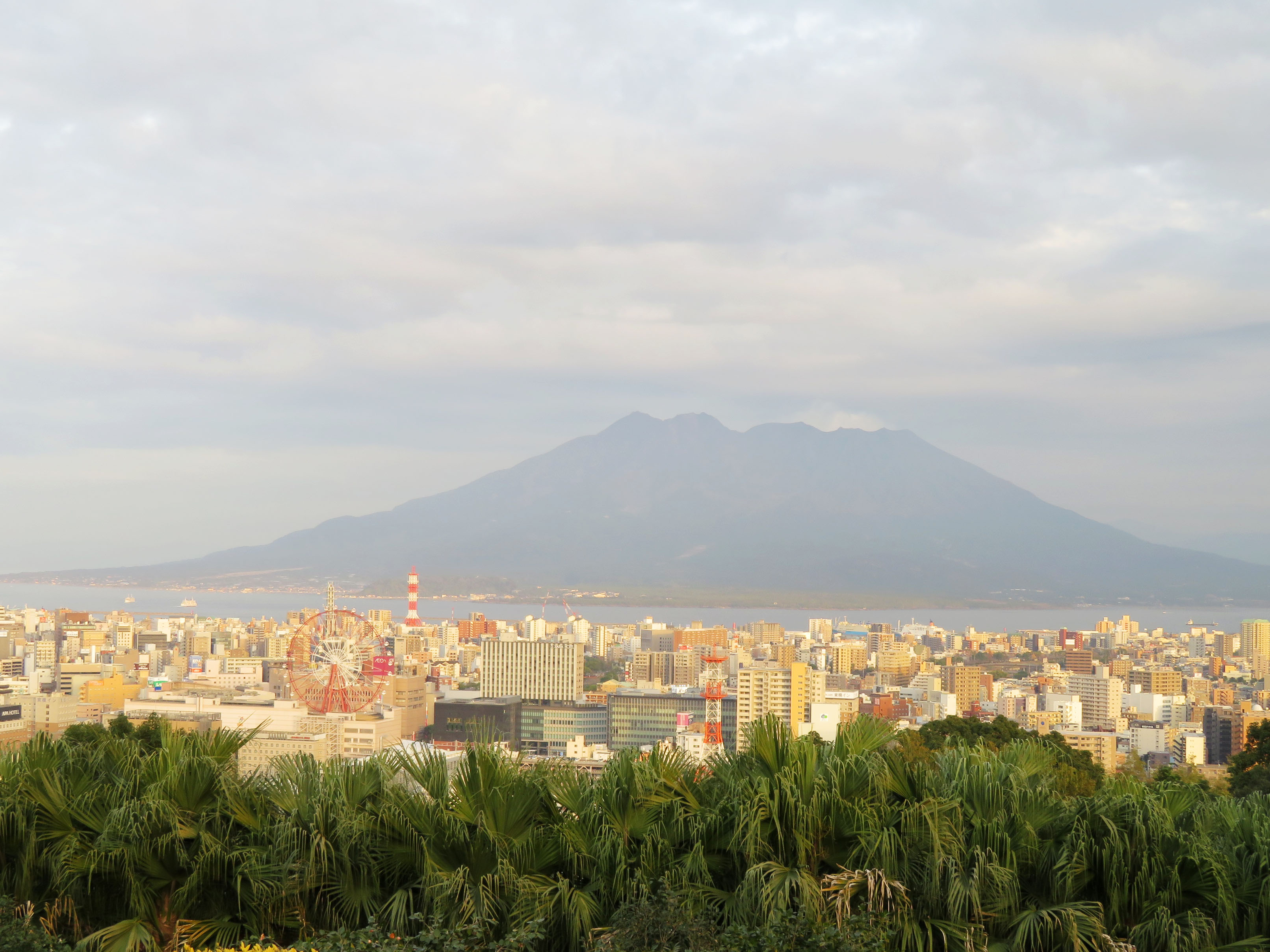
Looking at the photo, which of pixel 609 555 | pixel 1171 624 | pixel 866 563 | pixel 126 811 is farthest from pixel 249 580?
pixel 126 811

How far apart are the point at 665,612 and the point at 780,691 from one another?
66558 millimetres

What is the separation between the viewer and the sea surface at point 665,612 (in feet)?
314

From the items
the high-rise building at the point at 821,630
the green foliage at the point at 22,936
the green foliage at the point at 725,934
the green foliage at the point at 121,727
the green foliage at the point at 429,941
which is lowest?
the high-rise building at the point at 821,630

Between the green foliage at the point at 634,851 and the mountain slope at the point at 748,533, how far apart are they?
344 feet

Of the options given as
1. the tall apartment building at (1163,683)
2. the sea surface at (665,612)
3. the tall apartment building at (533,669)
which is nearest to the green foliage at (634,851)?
the tall apartment building at (533,669)

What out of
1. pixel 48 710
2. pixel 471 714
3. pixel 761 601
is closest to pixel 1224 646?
pixel 761 601

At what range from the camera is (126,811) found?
144 inches

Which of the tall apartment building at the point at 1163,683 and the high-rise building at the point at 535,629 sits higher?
the high-rise building at the point at 535,629

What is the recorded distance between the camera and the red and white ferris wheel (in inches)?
1139

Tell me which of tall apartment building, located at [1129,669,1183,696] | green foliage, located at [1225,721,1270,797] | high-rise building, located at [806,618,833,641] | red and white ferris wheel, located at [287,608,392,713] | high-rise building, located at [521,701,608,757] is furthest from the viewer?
high-rise building, located at [806,618,833,641]

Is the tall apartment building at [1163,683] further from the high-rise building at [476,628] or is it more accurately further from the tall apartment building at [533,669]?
the high-rise building at [476,628]

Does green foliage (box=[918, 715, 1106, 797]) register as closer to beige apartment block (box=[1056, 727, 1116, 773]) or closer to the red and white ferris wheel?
beige apartment block (box=[1056, 727, 1116, 773])

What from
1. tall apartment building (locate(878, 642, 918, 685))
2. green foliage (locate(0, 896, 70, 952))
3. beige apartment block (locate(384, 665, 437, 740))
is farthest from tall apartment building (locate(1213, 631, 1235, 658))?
green foliage (locate(0, 896, 70, 952))

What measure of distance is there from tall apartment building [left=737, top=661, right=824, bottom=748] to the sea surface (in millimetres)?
55094
